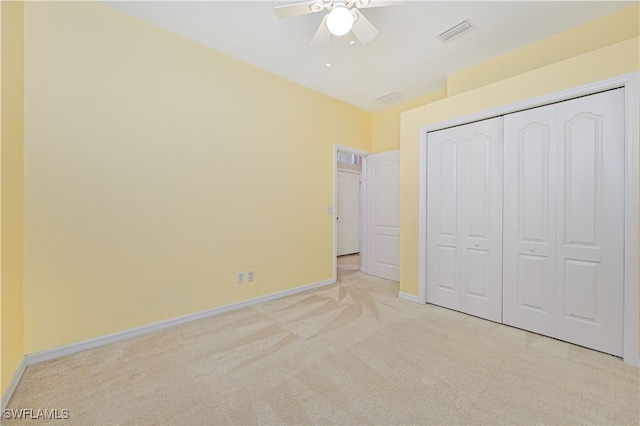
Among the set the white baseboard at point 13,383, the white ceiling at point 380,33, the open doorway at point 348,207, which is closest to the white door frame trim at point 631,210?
the white ceiling at point 380,33

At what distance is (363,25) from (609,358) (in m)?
3.19

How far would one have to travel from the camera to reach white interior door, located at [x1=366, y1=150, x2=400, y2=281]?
4.30 metres

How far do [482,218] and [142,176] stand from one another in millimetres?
3414

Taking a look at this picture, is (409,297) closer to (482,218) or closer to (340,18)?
(482,218)

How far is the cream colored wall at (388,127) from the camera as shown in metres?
4.31

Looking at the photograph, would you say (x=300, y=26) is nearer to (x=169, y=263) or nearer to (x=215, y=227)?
(x=215, y=227)

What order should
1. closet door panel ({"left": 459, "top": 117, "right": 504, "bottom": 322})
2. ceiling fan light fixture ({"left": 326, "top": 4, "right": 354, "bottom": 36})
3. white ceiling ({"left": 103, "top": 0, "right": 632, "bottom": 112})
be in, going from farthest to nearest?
closet door panel ({"left": 459, "top": 117, "right": 504, "bottom": 322}), white ceiling ({"left": 103, "top": 0, "right": 632, "bottom": 112}), ceiling fan light fixture ({"left": 326, "top": 4, "right": 354, "bottom": 36})

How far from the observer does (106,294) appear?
7.43ft

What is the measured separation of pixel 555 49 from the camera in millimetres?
2701

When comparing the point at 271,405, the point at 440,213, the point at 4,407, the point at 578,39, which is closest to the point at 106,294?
the point at 4,407

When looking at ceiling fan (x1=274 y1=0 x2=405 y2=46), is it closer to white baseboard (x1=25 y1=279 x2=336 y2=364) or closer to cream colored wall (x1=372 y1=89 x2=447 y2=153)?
cream colored wall (x1=372 y1=89 x2=447 y2=153)

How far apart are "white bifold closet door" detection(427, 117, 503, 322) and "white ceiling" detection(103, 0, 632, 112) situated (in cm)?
87

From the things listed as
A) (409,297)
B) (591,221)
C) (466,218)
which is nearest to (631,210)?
(591,221)

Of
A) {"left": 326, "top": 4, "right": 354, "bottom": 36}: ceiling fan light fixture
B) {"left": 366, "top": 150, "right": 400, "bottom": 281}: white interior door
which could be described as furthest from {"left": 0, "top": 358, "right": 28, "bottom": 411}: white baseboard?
{"left": 366, "top": 150, "right": 400, "bottom": 281}: white interior door
